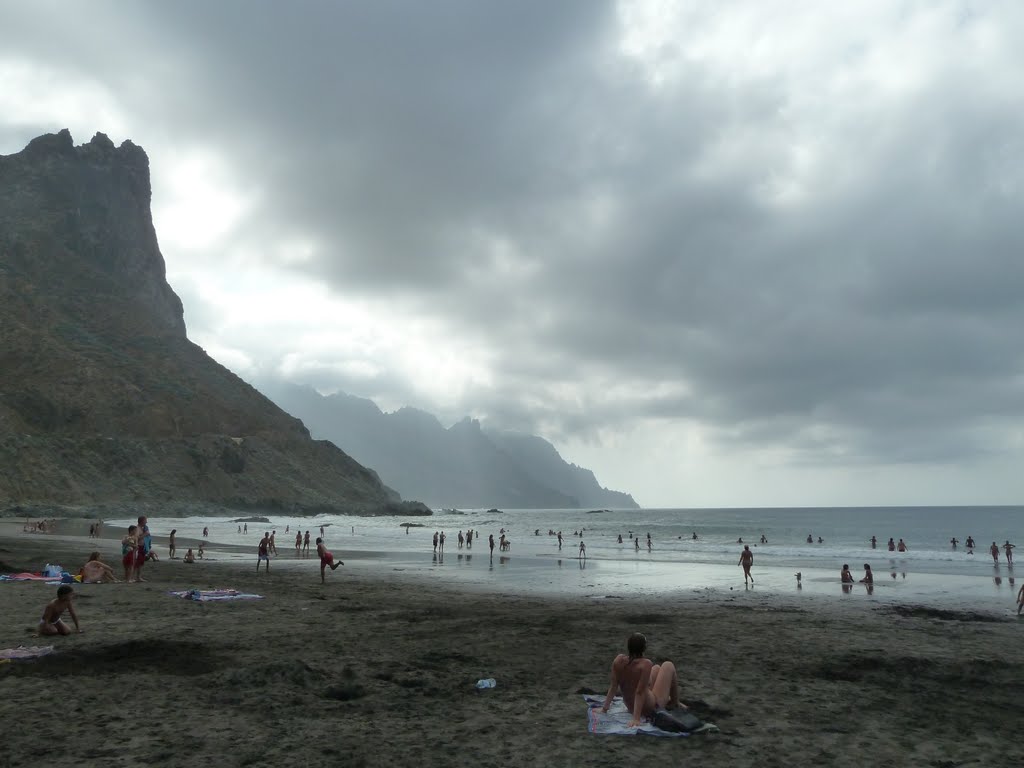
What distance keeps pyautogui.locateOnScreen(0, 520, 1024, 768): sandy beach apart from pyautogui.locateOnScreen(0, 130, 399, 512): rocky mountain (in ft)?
255

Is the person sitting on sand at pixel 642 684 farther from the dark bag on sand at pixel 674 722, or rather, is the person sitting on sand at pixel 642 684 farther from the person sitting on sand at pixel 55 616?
the person sitting on sand at pixel 55 616

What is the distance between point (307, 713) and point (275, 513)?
112670 millimetres

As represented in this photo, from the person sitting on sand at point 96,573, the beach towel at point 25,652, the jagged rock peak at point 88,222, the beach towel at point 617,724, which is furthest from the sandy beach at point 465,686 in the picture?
the jagged rock peak at point 88,222

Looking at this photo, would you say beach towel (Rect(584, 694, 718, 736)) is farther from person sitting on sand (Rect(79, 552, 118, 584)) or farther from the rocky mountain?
the rocky mountain

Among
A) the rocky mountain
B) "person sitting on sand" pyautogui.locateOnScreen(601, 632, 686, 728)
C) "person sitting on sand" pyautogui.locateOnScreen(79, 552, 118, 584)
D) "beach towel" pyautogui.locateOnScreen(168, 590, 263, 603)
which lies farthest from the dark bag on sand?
→ the rocky mountain

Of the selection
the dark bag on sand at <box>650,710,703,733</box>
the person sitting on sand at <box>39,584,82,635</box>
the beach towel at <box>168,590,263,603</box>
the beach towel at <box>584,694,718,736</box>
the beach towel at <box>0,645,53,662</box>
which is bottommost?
the beach towel at <box>168,590,263,603</box>

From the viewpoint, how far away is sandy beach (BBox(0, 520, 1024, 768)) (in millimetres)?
6508

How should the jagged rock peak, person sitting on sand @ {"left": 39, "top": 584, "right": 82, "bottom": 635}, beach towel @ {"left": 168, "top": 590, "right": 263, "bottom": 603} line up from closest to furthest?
person sitting on sand @ {"left": 39, "top": 584, "right": 82, "bottom": 635} < beach towel @ {"left": 168, "top": 590, "right": 263, "bottom": 603} < the jagged rock peak

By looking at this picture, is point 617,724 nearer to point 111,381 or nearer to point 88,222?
point 111,381

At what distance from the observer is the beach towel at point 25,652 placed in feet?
30.6

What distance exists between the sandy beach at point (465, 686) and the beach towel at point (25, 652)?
9.5 inches

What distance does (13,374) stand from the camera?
95.1 metres

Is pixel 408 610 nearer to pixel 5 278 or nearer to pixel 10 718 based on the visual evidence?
pixel 10 718

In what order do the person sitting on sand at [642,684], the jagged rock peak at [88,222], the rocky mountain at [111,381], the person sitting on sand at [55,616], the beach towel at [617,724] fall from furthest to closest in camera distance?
1. the jagged rock peak at [88,222]
2. the rocky mountain at [111,381]
3. the person sitting on sand at [55,616]
4. the person sitting on sand at [642,684]
5. the beach towel at [617,724]
